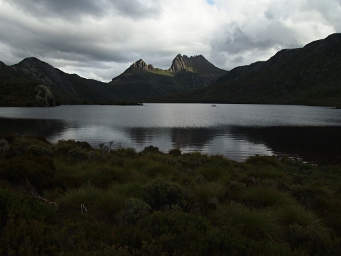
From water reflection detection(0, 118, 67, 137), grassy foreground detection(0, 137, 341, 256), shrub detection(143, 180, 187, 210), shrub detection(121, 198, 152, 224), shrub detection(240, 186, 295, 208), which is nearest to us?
grassy foreground detection(0, 137, 341, 256)

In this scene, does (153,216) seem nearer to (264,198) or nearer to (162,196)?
(162,196)

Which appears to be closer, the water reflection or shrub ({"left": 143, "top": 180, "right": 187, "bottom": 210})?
shrub ({"left": 143, "top": 180, "right": 187, "bottom": 210})

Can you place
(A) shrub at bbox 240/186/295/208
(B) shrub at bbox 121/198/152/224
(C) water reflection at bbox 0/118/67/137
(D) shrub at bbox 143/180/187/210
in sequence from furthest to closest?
1. (C) water reflection at bbox 0/118/67/137
2. (A) shrub at bbox 240/186/295/208
3. (D) shrub at bbox 143/180/187/210
4. (B) shrub at bbox 121/198/152/224

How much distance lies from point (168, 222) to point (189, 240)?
0.92 metres

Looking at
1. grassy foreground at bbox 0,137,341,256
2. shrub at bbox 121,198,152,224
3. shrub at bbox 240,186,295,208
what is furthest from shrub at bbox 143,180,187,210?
shrub at bbox 240,186,295,208

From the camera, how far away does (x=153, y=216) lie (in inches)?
283

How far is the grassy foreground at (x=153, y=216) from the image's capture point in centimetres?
565

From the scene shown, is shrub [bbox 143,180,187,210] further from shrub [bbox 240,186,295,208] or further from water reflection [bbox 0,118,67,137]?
water reflection [bbox 0,118,67,137]

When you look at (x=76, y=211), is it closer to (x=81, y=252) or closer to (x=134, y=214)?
(x=134, y=214)

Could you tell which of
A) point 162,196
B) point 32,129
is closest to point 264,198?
point 162,196

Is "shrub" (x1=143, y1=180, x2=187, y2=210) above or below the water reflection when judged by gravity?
above

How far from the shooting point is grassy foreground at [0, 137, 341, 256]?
565 cm

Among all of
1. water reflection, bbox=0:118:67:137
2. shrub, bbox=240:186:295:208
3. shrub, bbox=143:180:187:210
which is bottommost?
water reflection, bbox=0:118:67:137

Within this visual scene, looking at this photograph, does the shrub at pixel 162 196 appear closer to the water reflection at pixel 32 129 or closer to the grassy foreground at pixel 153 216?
the grassy foreground at pixel 153 216
